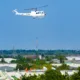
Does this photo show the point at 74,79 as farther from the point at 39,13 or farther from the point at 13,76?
the point at 39,13

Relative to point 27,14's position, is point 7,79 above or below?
below

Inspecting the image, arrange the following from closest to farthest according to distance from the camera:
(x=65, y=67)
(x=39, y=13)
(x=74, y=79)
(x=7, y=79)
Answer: (x=74, y=79) < (x=7, y=79) < (x=39, y=13) < (x=65, y=67)

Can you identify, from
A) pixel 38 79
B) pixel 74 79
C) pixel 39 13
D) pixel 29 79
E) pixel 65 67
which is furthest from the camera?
pixel 65 67

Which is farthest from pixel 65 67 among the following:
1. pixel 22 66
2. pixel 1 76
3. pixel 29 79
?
pixel 29 79

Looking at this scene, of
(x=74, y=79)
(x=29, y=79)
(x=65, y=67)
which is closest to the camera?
(x=74, y=79)

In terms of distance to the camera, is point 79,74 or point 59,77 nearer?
point 79,74

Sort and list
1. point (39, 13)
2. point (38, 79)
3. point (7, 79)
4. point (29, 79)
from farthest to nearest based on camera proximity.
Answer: point (39, 13) → point (7, 79) → point (29, 79) → point (38, 79)

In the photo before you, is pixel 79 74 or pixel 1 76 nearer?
pixel 79 74

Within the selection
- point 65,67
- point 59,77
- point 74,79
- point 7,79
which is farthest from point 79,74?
point 65,67

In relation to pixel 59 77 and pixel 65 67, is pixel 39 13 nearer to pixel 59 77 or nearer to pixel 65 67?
pixel 65 67
